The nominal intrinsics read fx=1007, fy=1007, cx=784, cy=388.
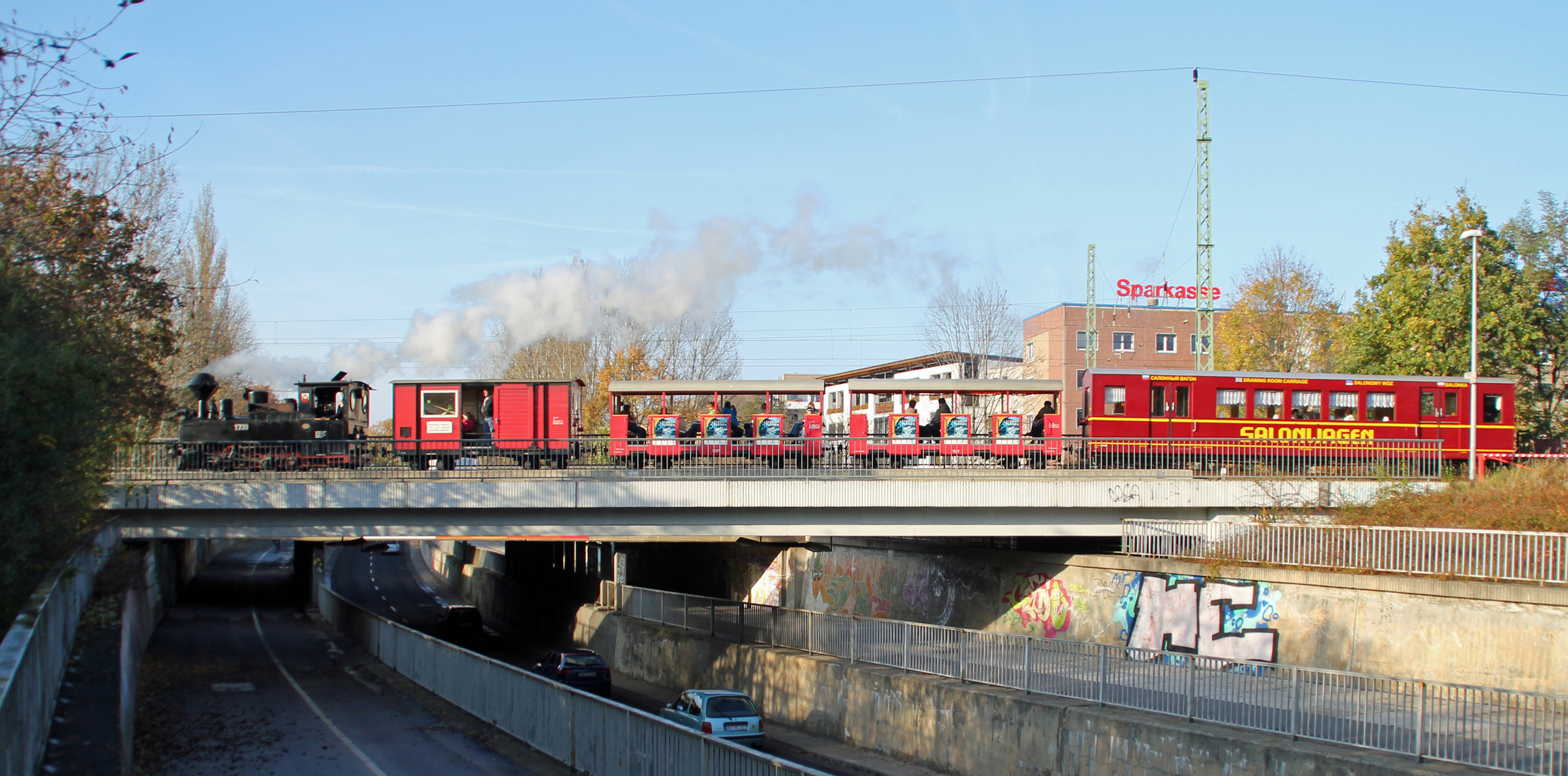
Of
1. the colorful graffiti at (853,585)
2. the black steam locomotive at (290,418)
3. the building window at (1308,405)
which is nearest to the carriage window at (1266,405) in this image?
the building window at (1308,405)

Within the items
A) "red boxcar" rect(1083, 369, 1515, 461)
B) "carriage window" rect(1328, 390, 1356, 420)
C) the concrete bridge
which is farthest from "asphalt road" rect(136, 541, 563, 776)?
"carriage window" rect(1328, 390, 1356, 420)

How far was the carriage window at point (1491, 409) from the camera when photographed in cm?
3128

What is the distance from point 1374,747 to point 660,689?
2078cm

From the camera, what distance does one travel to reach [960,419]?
100ft

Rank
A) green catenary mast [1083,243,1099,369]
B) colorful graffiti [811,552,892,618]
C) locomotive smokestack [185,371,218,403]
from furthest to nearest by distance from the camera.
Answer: green catenary mast [1083,243,1099,369] → locomotive smokestack [185,371,218,403] → colorful graffiti [811,552,892,618]

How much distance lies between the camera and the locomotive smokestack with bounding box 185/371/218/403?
33.7 metres

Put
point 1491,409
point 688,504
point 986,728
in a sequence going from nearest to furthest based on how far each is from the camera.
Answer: point 986,728 → point 688,504 → point 1491,409

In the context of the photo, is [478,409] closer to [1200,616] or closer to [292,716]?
[292,716]

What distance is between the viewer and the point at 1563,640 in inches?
597

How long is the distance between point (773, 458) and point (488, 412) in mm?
11265

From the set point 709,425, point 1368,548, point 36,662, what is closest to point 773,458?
point 709,425

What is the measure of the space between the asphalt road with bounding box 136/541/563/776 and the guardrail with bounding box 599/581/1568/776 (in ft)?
25.4

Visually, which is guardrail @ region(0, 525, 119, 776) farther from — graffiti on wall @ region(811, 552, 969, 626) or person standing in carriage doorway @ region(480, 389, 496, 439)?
graffiti on wall @ region(811, 552, 969, 626)

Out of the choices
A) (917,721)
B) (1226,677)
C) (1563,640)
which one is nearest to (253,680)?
(917,721)
